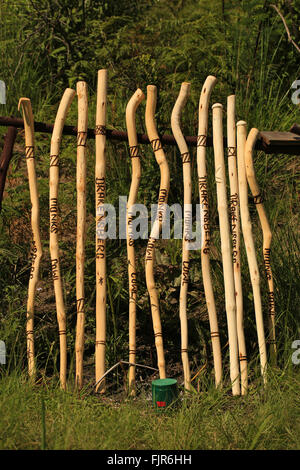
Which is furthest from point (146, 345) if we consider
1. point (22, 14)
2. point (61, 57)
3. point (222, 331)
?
point (22, 14)

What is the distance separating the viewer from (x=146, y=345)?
408 centimetres

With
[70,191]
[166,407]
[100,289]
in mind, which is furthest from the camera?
[70,191]

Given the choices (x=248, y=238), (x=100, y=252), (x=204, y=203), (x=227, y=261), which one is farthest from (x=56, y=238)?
(x=248, y=238)

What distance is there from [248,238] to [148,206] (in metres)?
1.16

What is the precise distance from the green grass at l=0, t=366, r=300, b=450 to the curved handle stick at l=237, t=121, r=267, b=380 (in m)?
0.22

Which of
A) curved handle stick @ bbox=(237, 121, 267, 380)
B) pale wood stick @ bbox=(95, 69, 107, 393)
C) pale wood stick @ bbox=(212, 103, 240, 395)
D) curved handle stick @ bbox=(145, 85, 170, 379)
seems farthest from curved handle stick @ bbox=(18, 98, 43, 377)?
curved handle stick @ bbox=(237, 121, 267, 380)

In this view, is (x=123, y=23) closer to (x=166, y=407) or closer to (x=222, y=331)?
(x=222, y=331)

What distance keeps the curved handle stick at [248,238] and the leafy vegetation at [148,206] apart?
207 mm

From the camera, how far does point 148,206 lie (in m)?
4.49

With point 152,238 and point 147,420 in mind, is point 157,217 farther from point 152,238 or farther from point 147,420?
point 147,420

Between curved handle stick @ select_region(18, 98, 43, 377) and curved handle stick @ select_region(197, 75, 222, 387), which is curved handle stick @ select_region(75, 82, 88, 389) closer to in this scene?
curved handle stick @ select_region(18, 98, 43, 377)

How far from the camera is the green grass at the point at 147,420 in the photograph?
2.64m

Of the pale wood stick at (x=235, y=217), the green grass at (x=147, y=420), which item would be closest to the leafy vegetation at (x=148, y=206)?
the green grass at (x=147, y=420)

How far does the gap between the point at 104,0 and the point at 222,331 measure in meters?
3.74
